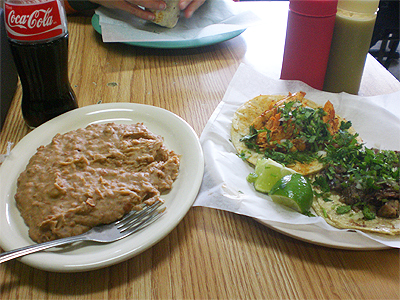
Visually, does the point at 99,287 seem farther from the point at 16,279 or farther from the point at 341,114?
the point at 341,114

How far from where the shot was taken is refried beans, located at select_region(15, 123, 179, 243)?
3.18ft

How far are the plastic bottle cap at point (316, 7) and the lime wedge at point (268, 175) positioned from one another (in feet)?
2.62

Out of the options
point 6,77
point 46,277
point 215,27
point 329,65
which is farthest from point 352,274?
point 215,27

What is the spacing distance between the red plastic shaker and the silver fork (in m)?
1.10

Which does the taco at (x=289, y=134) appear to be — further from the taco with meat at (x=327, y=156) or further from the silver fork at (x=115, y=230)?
the silver fork at (x=115, y=230)

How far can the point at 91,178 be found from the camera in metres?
1.08

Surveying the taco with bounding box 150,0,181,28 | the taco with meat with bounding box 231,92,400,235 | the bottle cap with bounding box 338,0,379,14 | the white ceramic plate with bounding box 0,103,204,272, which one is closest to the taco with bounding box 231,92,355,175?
the taco with meat with bounding box 231,92,400,235

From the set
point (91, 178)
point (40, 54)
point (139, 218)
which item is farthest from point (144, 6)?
point (139, 218)

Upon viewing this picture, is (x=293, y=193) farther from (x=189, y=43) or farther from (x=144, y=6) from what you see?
(x=144, y=6)

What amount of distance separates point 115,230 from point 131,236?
0.05 m

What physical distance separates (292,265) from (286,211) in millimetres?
179

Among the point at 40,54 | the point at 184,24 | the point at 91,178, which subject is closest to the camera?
the point at 91,178

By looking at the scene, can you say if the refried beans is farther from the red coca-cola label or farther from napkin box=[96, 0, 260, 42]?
napkin box=[96, 0, 260, 42]

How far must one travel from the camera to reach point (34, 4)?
1.20m
